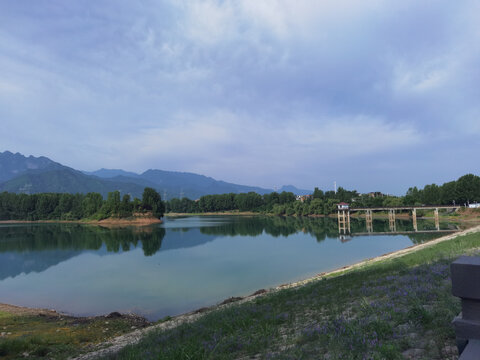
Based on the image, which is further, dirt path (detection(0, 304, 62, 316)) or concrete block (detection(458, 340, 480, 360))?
dirt path (detection(0, 304, 62, 316))

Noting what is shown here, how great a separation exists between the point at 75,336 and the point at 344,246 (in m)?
47.1

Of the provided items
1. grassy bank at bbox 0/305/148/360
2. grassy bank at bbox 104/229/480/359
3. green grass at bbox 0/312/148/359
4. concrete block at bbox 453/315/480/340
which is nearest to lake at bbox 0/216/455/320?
grassy bank at bbox 0/305/148/360

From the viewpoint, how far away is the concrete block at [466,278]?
284 centimetres

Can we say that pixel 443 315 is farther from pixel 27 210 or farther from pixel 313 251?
pixel 27 210

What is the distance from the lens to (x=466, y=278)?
2926mm

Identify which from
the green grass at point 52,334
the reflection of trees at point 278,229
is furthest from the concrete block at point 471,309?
the reflection of trees at point 278,229

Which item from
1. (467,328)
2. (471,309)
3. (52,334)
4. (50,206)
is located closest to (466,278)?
(471,309)

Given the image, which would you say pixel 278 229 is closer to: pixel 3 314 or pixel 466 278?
pixel 3 314

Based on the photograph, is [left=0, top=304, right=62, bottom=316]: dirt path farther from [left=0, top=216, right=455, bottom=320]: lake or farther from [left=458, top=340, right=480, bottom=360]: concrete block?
[left=458, top=340, right=480, bottom=360]: concrete block

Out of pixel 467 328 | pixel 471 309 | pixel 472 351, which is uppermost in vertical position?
pixel 471 309

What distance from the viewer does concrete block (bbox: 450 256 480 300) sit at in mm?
2840

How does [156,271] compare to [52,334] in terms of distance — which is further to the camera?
[156,271]

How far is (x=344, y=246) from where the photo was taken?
174 feet

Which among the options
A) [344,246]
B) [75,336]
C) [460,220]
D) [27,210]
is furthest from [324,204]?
[27,210]
